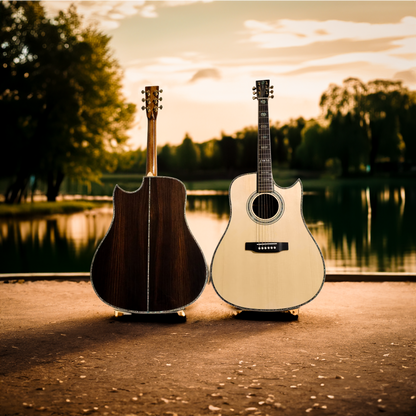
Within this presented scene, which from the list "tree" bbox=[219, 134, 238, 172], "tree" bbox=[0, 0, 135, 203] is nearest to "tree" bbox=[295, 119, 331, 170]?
"tree" bbox=[219, 134, 238, 172]

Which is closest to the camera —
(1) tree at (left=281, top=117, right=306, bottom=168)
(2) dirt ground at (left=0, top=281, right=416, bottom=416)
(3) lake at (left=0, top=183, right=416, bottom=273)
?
(2) dirt ground at (left=0, top=281, right=416, bottom=416)

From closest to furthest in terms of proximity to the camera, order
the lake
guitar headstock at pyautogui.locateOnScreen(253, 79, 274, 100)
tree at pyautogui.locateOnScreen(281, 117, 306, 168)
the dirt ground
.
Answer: the dirt ground < guitar headstock at pyautogui.locateOnScreen(253, 79, 274, 100) < tree at pyautogui.locateOnScreen(281, 117, 306, 168) < the lake

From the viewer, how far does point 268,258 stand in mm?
2949

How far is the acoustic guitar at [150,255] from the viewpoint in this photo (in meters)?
2.86

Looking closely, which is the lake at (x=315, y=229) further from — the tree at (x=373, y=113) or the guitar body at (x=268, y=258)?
the guitar body at (x=268, y=258)

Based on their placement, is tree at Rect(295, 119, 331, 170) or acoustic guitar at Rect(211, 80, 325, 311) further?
tree at Rect(295, 119, 331, 170)

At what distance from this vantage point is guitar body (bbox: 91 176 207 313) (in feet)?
9.39

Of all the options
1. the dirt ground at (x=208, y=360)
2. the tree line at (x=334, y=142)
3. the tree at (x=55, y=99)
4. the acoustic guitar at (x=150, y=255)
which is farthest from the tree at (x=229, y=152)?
the acoustic guitar at (x=150, y=255)

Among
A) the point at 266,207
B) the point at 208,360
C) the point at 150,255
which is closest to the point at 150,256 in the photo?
the point at 150,255

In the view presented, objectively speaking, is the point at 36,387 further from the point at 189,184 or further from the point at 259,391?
the point at 189,184

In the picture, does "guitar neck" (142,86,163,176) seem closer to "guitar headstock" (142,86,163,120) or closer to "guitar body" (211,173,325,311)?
"guitar headstock" (142,86,163,120)

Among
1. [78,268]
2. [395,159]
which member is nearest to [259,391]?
[78,268]

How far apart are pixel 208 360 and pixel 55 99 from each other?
451cm

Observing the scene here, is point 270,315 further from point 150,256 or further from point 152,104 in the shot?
point 152,104
